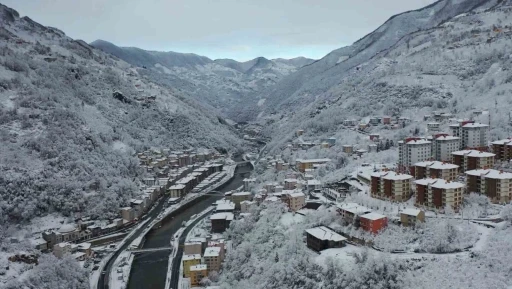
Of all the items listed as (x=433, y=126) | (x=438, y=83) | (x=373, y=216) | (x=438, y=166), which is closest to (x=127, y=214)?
(x=373, y=216)

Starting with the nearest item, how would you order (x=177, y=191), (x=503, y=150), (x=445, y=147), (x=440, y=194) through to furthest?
(x=440, y=194) → (x=503, y=150) → (x=445, y=147) → (x=177, y=191)

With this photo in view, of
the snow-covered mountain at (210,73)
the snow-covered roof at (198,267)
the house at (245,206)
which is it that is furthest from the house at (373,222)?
the snow-covered mountain at (210,73)

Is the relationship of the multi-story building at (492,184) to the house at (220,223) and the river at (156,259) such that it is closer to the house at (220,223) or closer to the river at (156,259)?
the house at (220,223)

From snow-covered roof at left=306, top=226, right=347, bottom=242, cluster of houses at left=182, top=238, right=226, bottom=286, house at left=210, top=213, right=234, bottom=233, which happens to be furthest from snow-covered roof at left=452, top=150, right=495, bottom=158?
house at left=210, top=213, right=234, bottom=233

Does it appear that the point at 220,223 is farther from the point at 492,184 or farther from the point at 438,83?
the point at 438,83

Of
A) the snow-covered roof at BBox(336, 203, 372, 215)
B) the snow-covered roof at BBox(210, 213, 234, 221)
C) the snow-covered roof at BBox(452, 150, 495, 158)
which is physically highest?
the snow-covered roof at BBox(452, 150, 495, 158)

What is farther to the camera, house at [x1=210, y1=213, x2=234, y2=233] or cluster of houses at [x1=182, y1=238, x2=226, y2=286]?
house at [x1=210, y1=213, x2=234, y2=233]

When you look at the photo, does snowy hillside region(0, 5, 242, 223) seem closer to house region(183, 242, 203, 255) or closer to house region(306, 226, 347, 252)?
house region(183, 242, 203, 255)
